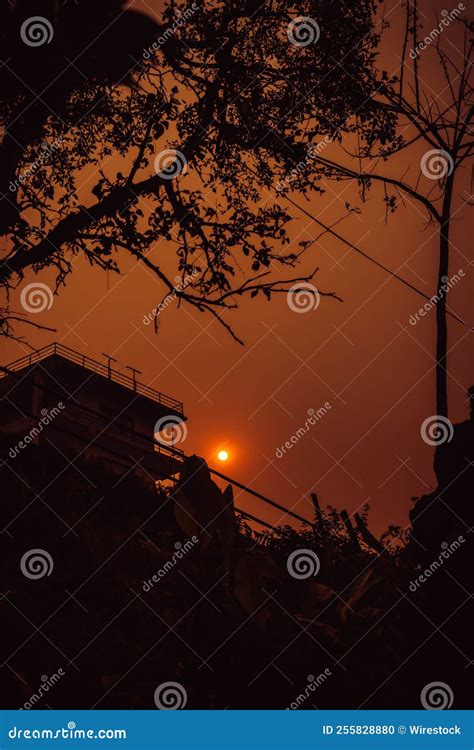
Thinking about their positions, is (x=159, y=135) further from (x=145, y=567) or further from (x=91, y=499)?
→ (x=145, y=567)

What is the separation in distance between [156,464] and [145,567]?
36105mm

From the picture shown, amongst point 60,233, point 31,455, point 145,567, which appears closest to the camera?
point 145,567

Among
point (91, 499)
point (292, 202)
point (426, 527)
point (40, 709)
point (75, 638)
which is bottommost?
point (40, 709)

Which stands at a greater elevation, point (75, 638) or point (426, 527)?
point (426, 527)

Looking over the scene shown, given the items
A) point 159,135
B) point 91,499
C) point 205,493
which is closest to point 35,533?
point 91,499

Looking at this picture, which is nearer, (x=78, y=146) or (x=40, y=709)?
(x=40, y=709)

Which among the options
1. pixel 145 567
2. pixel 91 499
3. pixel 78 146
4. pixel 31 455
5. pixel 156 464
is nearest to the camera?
pixel 145 567

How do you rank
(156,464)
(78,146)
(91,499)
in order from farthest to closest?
(156,464), (78,146), (91,499)

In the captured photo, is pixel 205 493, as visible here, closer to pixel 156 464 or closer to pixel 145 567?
pixel 145 567

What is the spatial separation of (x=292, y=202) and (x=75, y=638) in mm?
8405

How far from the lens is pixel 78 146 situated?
11.2 metres

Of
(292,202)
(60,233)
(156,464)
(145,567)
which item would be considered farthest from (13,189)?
(156,464)

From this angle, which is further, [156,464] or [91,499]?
[156,464]

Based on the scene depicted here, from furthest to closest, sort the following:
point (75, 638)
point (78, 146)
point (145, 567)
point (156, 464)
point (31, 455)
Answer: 1. point (156, 464)
2. point (78, 146)
3. point (31, 455)
4. point (145, 567)
5. point (75, 638)
